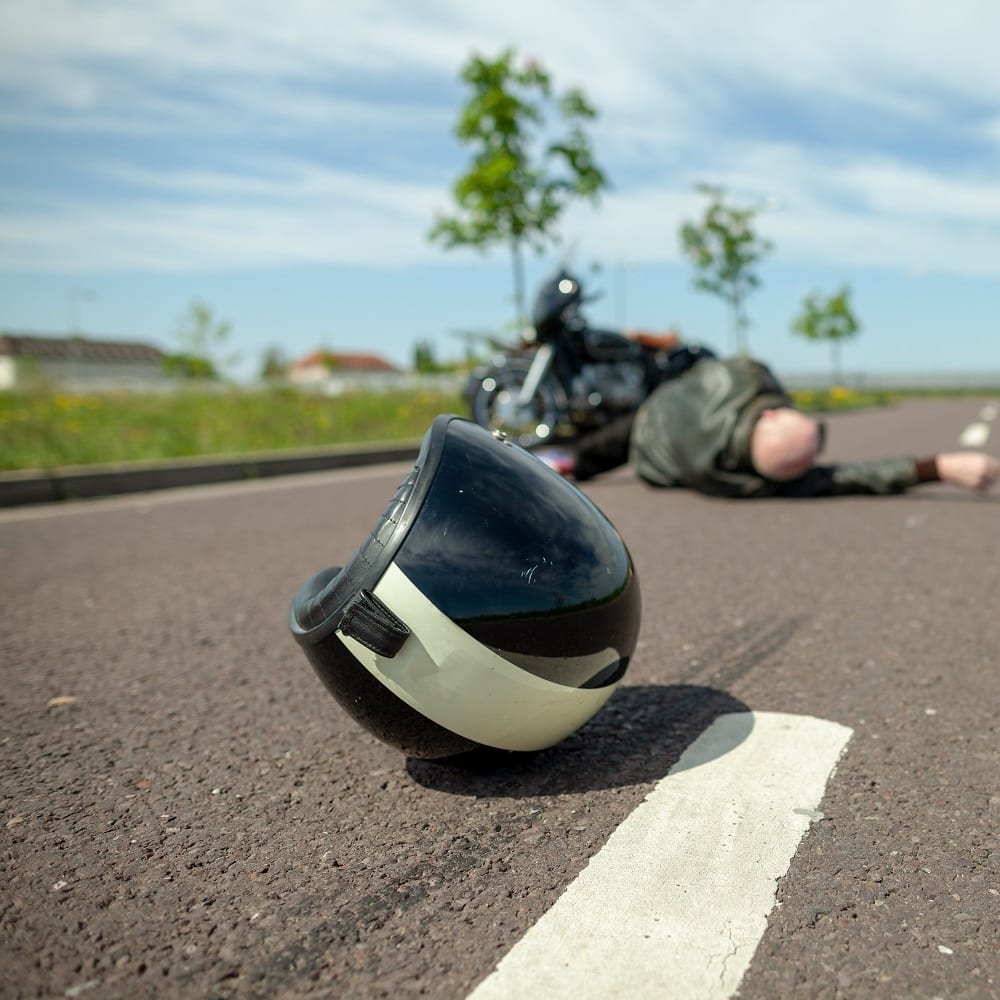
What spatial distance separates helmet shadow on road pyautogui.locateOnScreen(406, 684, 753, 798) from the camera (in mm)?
2102

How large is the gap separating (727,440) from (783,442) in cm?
33

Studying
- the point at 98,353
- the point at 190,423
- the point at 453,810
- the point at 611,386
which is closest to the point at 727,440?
the point at 611,386

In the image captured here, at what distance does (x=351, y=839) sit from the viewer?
6.13ft

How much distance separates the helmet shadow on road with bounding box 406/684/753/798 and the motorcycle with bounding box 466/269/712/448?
5.49 m

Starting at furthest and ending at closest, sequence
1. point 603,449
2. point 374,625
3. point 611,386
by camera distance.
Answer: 1. point 611,386
2. point 603,449
3. point 374,625

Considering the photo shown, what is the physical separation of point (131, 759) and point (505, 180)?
1540 centimetres

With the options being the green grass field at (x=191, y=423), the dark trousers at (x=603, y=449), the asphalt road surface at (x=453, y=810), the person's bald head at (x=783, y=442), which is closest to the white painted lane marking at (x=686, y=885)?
the asphalt road surface at (x=453, y=810)

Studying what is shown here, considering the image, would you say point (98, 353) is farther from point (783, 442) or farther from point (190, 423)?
point (783, 442)

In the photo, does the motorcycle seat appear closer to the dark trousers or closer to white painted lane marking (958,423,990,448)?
the dark trousers

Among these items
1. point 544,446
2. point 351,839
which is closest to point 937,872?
point 351,839

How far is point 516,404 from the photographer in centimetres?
816

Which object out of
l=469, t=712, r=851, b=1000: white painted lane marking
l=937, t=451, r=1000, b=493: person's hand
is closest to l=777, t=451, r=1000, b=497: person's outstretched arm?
l=937, t=451, r=1000, b=493: person's hand

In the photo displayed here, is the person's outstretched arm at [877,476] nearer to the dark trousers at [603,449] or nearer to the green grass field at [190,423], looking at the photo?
the dark trousers at [603,449]

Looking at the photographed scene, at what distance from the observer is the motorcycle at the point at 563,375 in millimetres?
8062
